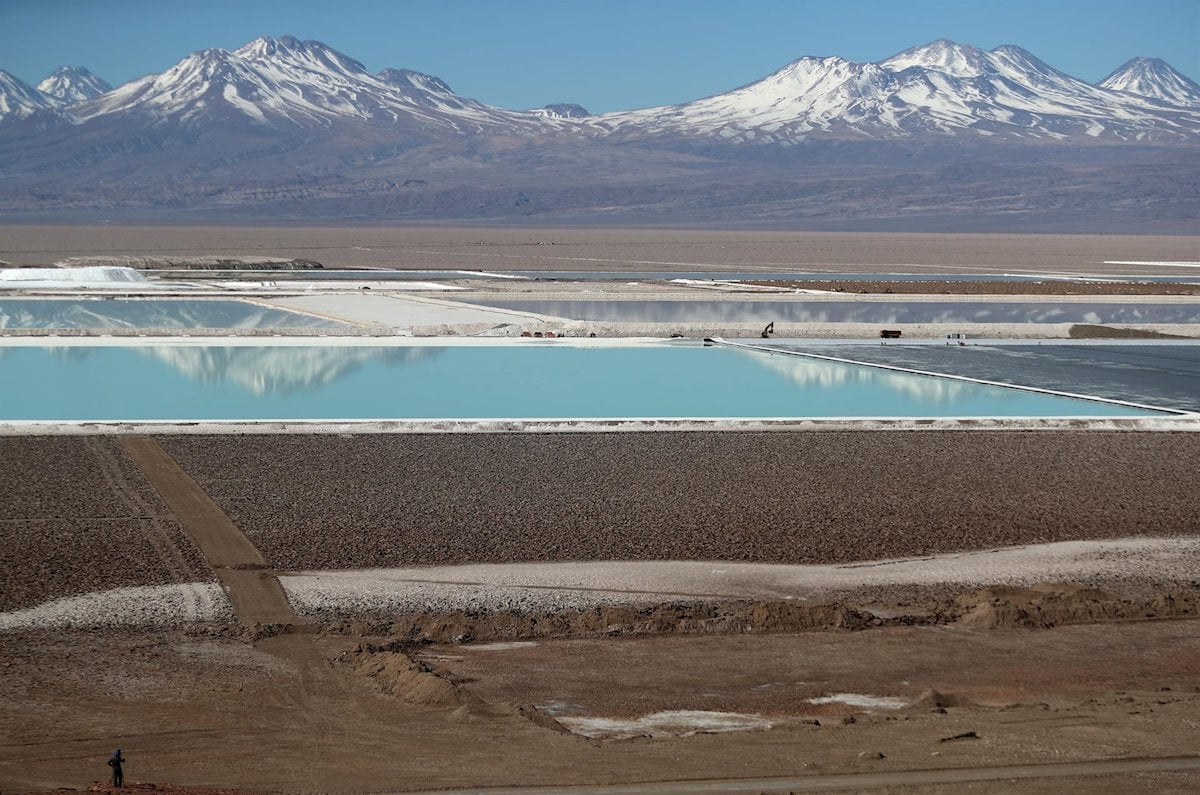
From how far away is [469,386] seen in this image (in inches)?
563

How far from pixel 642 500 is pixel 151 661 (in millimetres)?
3781

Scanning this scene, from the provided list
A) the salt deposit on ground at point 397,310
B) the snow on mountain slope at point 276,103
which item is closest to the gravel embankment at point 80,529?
the salt deposit on ground at point 397,310

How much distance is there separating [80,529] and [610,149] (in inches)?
5730

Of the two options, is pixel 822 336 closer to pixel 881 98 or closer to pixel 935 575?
pixel 935 575

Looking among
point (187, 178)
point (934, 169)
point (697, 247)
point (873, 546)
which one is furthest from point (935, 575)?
point (187, 178)

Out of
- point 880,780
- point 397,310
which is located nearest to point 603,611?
point 880,780

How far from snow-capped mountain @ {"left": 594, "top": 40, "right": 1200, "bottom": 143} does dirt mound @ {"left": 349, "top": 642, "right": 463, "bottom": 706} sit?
15557 cm

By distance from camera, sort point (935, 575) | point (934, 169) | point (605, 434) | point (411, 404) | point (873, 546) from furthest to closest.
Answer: point (934, 169), point (411, 404), point (605, 434), point (873, 546), point (935, 575)

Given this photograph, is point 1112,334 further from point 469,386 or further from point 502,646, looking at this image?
point 502,646

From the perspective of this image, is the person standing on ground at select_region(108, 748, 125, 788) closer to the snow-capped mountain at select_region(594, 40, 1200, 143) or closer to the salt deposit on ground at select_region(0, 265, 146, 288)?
the salt deposit on ground at select_region(0, 265, 146, 288)

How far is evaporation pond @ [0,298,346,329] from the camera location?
19.6 metres

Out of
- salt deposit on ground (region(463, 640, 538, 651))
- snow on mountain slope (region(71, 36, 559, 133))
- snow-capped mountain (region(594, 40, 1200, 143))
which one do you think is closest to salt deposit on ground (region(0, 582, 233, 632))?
salt deposit on ground (region(463, 640, 538, 651))

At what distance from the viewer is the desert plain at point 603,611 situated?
5.20m

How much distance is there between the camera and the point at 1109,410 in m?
13.2
